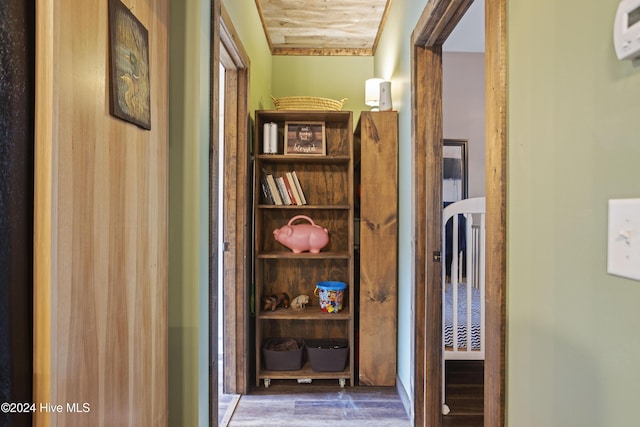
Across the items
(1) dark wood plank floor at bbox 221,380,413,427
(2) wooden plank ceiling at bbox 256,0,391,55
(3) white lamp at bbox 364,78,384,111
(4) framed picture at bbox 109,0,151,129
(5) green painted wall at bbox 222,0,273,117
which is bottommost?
(1) dark wood plank floor at bbox 221,380,413,427

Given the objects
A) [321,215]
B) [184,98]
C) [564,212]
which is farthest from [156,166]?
[321,215]

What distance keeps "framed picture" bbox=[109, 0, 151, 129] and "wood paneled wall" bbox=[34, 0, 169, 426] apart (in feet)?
0.08

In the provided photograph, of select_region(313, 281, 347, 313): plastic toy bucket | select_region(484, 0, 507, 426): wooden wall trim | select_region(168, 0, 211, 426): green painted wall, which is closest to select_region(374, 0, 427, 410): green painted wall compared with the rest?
select_region(313, 281, 347, 313): plastic toy bucket

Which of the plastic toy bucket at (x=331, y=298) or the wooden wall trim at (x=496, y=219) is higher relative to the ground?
the wooden wall trim at (x=496, y=219)

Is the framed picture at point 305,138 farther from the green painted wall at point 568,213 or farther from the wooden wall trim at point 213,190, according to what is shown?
the green painted wall at point 568,213

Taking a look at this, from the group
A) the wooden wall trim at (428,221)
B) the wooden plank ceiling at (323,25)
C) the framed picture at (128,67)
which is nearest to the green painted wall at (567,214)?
the wooden wall trim at (428,221)

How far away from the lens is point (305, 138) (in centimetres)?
266

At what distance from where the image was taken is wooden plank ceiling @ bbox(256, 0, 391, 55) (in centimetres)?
273

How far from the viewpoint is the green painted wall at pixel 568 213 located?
62 centimetres

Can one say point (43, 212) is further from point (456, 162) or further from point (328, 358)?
point (456, 162)

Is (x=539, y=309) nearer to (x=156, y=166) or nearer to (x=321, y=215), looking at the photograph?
(x=156, y=166)

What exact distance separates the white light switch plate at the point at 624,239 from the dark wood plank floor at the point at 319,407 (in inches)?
69.0

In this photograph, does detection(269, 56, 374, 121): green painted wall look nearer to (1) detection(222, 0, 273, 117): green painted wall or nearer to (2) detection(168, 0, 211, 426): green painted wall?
(1) detection(222, 0, 273, 117): green painted wall

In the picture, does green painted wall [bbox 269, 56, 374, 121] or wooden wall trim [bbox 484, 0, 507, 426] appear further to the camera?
green painted wall [bbox 269, 56, 374, 121]
